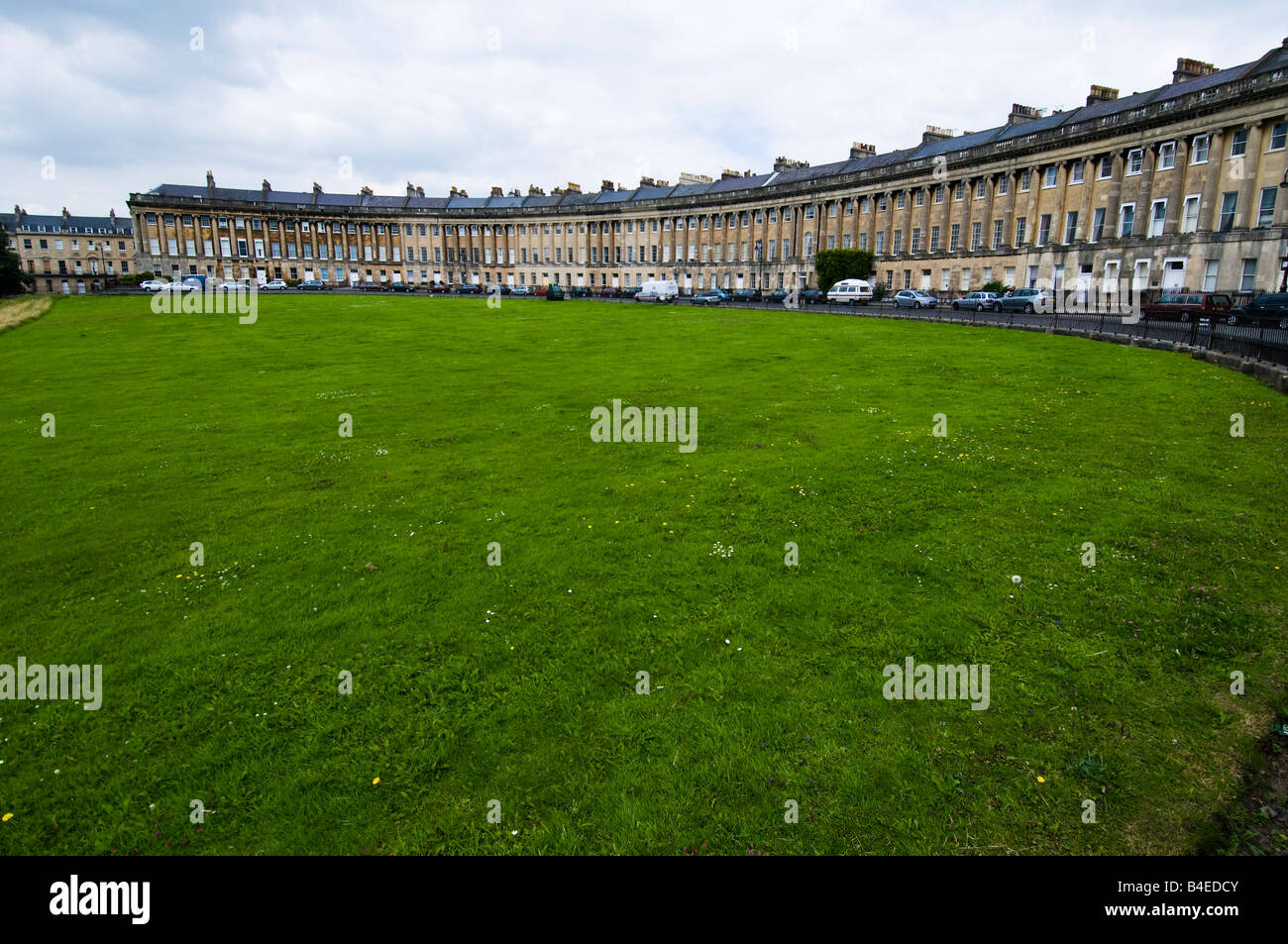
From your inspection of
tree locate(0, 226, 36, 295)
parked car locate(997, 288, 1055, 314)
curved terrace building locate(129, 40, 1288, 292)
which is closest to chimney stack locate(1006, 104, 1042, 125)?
curved terrace building locate(129, 40, 1288, 292)

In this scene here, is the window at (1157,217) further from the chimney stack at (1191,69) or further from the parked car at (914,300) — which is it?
the parked car at (914,300)

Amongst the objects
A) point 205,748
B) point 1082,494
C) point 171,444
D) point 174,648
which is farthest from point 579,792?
point 171,444

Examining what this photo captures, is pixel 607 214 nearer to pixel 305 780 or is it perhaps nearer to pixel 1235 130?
pixel 1235 130

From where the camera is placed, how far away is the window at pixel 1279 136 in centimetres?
4653

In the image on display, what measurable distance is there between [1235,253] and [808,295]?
3043cm

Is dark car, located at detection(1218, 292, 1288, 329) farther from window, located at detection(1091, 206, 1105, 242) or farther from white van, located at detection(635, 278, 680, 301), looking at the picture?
white van, located at detection(635, 278, 680, 301)

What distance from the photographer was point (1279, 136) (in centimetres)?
4694

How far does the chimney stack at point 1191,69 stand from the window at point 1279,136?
1273 cm

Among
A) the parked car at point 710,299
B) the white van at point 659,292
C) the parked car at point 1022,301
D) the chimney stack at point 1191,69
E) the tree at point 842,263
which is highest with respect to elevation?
the chimney stack at point 1191,69

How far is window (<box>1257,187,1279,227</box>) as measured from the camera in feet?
153

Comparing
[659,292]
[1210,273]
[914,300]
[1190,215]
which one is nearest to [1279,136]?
[1190,215]

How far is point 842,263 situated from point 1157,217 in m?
25.8

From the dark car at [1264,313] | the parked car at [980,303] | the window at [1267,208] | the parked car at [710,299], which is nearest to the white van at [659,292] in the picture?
the parked car at [710,299]
